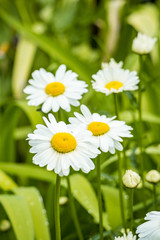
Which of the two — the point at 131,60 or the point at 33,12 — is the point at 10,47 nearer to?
the point at 33,12

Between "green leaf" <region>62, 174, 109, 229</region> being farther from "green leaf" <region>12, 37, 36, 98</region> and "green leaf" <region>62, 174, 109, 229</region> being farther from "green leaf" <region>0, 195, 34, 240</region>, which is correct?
"green leaf" <region>12, 37, 36, 98</region>

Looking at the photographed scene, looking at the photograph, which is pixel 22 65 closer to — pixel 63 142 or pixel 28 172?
pixel 28 172

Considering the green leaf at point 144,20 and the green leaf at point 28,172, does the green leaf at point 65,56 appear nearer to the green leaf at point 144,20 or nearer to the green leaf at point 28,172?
the green leaf at point 28,172

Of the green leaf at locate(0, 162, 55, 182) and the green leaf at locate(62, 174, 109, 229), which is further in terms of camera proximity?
the green leaf at locate(0, 162, 55, 182)

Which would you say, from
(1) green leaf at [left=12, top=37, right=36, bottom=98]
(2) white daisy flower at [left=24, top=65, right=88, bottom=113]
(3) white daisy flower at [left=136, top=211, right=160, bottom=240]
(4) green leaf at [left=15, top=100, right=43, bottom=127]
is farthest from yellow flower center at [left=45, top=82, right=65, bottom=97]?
(1) green leaf at [left=12, top=37, right=36, bottom=98]

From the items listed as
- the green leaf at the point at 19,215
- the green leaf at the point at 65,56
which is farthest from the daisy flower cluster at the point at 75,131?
the green leaf at the point at 65,56

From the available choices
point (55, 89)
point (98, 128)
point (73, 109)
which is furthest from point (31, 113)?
point (98, 128)

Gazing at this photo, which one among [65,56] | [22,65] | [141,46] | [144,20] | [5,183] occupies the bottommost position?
[5,183]
